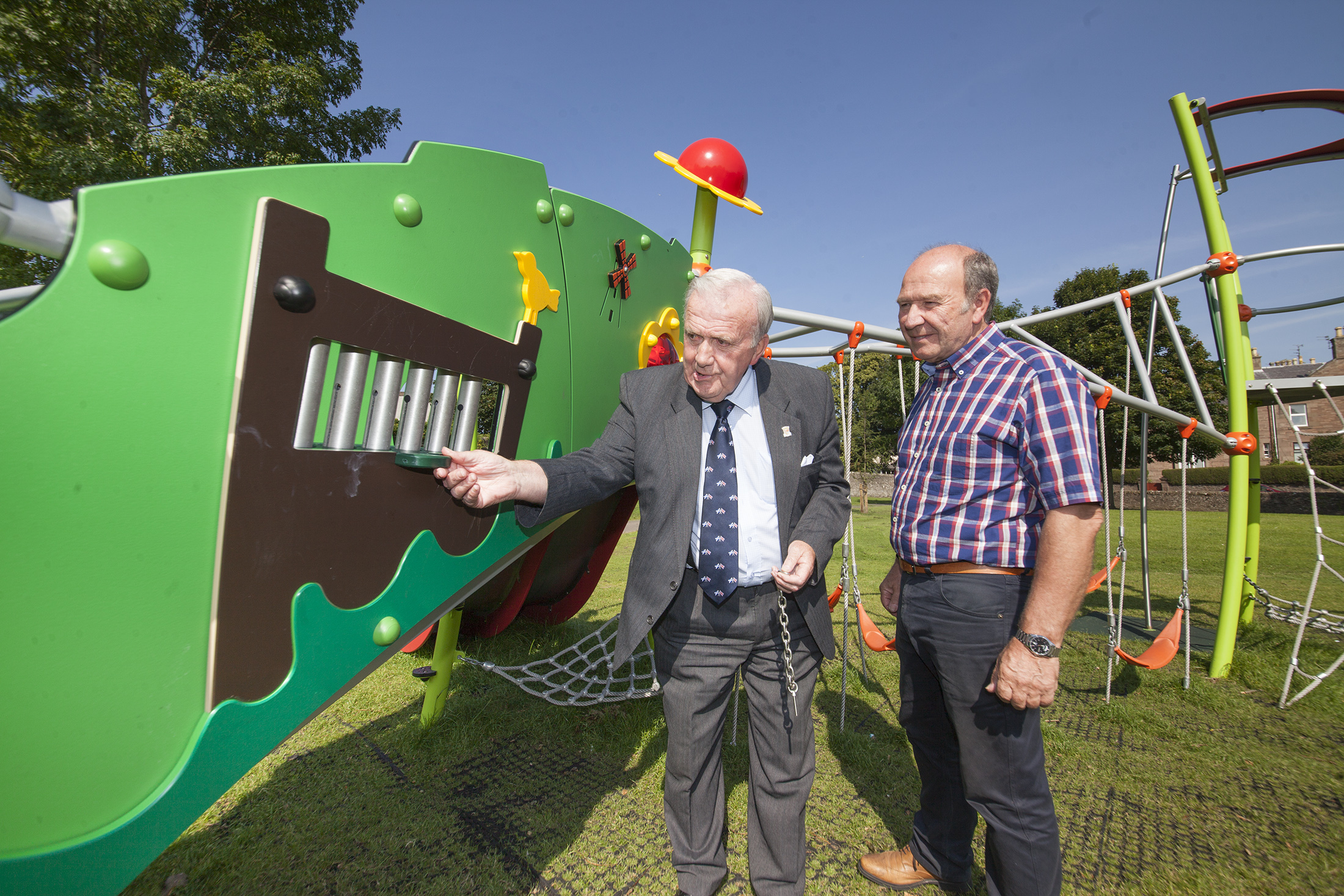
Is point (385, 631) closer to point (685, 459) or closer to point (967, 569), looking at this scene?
point (685, 459)

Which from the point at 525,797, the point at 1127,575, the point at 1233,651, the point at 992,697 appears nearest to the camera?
the point at 992,697

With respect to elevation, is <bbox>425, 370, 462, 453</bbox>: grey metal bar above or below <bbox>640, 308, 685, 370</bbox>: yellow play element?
below

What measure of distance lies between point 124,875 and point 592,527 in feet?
7.95

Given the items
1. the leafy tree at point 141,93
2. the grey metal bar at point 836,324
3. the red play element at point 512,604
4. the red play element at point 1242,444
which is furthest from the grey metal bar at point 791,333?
the leafy tree at point 141,93

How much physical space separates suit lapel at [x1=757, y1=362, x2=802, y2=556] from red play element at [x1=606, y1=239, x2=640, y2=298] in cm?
91

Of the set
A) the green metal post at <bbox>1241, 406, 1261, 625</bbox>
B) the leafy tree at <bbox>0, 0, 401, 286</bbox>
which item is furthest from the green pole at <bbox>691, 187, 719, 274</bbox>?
the leafy tree at <bbox>0, 0, 401, 286</bbox>

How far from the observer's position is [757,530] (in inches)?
74.4

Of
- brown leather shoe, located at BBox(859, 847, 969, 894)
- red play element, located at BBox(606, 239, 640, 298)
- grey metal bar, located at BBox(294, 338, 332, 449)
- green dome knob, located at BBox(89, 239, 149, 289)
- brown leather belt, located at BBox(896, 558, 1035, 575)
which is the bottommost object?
brown leather shoe, located at BBox(859, 847, 969, 894)

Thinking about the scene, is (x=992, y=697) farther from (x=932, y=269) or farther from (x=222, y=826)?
(x=222, y=826)

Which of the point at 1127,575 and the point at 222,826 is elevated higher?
the point at 1127,575

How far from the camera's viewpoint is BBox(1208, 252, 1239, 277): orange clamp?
13.6ft

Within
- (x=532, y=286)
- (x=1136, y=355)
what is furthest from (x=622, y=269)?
(x=1136, y=355)

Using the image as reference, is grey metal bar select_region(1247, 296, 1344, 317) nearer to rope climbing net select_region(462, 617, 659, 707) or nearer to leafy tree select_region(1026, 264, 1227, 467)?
rope climbing net select_region(462, 617, 659, 707)

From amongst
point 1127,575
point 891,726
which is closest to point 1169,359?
point 1127,575
